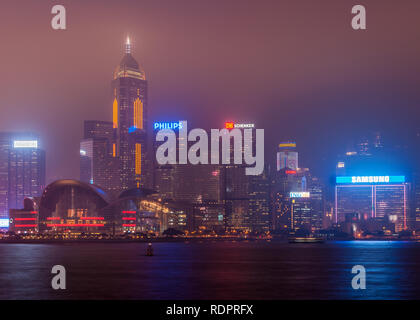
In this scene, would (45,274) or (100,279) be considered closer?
(100,279)

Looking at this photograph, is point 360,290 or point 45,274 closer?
point 360,290
